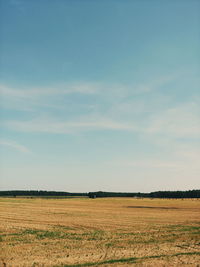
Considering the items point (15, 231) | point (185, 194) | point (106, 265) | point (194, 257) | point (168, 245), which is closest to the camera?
point (106, 265)

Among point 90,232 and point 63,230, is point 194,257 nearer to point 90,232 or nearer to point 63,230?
point 90,232

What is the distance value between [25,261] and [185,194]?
176 metres

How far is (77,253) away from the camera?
1912 centimetres

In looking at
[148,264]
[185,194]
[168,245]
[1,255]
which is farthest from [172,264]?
[185,194]

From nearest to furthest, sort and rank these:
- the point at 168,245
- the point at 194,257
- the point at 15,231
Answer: the point at 194,257
the point at 168,245
the point at 15,231

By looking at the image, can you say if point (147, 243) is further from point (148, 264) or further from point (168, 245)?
point (148, 264)

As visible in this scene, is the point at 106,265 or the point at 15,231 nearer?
the point at 106,265

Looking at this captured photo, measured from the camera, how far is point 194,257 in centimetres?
1784

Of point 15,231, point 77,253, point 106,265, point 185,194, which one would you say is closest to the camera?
point 106,265

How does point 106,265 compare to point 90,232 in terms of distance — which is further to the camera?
point 90,232

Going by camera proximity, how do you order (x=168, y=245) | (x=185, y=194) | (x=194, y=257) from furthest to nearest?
(x=185, y=194) < (x=168, y=245) < (x=194, y=257)

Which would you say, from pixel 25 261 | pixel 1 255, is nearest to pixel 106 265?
pixel 25 261

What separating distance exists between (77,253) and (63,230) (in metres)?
10.6

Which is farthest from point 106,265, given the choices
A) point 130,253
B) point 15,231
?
point 15,231
